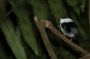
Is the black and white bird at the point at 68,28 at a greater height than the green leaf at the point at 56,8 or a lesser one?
lesser

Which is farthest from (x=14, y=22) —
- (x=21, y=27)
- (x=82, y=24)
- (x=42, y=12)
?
(x=82, y=24)

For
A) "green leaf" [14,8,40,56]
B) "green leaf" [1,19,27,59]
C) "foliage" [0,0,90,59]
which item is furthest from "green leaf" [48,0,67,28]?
"green leaf" [1,19,27,59]

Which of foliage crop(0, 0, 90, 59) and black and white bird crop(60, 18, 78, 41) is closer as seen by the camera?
foliage crop(0, 0, 90, 59)

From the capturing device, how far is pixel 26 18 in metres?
1.56

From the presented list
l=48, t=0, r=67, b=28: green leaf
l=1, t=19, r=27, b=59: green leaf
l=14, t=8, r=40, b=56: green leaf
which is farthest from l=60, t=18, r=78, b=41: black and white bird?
l=1, t=19, r=27, b=59: green leaf

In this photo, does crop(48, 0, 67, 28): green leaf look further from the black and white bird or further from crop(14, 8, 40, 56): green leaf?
crop(14, 8, 40, 56): green leaf

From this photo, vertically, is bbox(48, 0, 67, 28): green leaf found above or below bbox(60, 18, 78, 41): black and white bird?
above

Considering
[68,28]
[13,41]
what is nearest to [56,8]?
[68,28]

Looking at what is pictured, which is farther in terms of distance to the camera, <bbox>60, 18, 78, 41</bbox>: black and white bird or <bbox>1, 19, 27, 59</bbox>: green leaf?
<bbox>60, 18, 78, 41</bbox>: black and white bird

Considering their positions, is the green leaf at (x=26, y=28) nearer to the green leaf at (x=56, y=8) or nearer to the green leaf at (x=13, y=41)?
the green leaf at (x=13, y=41)

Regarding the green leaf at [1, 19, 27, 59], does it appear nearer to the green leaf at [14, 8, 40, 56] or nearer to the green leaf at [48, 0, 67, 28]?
the green leaf at [14, 8, 40, 56]

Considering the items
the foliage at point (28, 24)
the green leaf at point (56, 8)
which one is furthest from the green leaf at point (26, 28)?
the green leaf at point (56, 8)

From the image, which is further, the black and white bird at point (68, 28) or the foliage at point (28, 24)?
the black and white bird at point (68, 28)

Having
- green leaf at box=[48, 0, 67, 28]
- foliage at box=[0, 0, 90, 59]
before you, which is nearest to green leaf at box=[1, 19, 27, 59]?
foliage at box=[0, 0, 90, 59]
